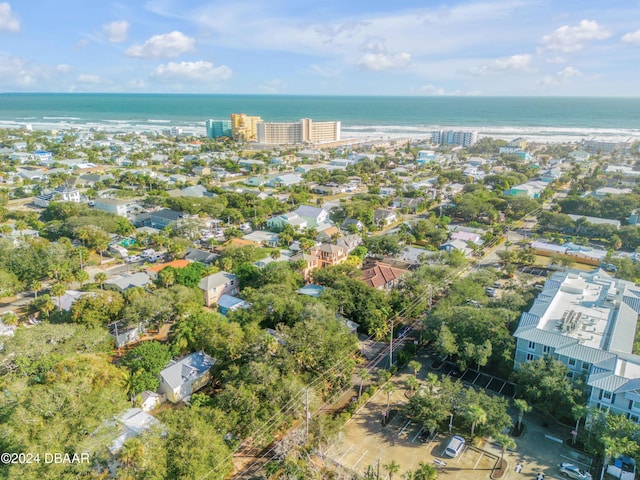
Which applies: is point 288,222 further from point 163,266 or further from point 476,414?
point 476,414

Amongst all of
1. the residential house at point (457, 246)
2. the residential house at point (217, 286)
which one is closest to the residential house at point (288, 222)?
the residential house at point (457, 246)

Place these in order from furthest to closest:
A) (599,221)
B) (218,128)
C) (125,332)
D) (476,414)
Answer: (218,128), (599,221), (125,332), (476,414)

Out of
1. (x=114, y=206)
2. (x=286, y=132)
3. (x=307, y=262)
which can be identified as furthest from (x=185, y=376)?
(x=286, y=132)

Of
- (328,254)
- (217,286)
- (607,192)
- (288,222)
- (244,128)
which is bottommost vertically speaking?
(217,286)

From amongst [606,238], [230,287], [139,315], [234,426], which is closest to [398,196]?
[606,238]

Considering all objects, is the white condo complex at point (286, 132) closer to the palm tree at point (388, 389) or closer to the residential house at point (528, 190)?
the residential house at point (528, 190)
